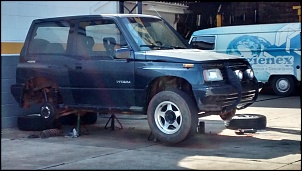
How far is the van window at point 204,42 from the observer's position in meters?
18.2

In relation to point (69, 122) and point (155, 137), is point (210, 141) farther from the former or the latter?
point (69, 122)

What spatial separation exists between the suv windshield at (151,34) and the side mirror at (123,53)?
0.22 metres

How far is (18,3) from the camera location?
35.9 feet

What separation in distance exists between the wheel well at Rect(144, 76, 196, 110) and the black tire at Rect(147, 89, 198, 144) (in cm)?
15

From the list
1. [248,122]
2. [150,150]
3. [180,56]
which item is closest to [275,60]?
[248,122]

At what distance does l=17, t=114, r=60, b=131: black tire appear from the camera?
9906 millimetres

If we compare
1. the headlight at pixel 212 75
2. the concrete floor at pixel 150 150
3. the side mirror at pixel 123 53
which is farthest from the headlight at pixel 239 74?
the side mirror at pixel 123 53

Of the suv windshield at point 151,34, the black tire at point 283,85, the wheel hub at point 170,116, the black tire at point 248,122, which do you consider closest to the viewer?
the wheel hub at point 170,116

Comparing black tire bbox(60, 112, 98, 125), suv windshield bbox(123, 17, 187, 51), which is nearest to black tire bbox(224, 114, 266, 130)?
suv windshield bbox(123, 17, 187, 51)

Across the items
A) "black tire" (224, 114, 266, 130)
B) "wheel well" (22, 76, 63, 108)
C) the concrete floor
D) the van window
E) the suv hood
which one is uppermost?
the van window

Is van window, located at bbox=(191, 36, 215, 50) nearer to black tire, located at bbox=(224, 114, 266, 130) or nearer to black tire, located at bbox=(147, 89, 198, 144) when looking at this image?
black tire, located at bbox=(224, 114, 266, 130)

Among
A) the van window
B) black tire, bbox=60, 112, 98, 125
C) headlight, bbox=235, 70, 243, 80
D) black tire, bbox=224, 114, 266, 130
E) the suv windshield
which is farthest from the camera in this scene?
the van window

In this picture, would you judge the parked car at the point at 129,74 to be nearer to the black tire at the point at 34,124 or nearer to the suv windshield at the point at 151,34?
the suv windshield at the point at 151,34

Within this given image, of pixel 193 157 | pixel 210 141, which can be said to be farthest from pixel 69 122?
pixel 193 157
